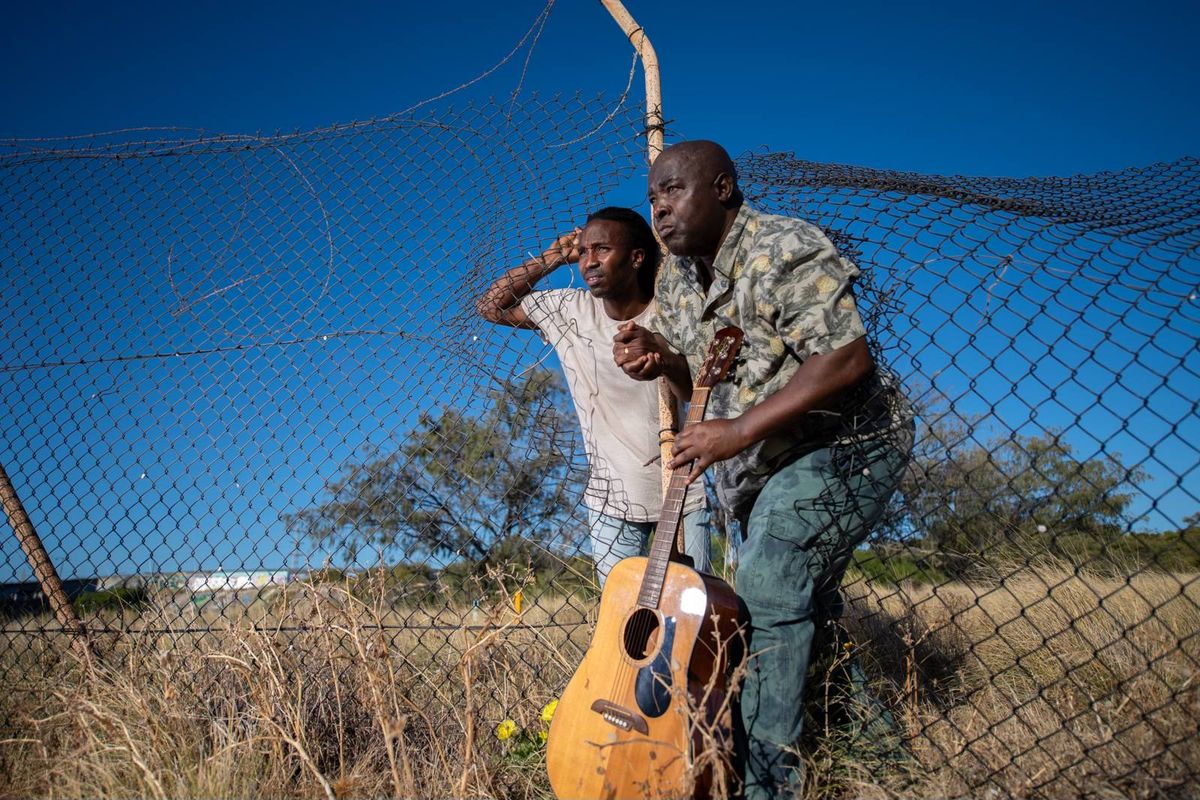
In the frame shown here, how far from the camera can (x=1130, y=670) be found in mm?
3186

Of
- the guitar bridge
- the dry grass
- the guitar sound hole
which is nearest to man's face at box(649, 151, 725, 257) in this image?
the guitar sound hole

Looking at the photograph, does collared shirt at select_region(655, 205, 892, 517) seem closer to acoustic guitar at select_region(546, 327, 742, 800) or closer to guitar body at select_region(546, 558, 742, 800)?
acoustic guitar at select_region(546, 327, 742, 800)

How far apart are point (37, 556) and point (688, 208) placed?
3.83 meters

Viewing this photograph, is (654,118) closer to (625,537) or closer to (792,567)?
(625,537)

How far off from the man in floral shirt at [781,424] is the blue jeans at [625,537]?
2.24 ft

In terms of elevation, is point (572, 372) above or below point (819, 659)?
above

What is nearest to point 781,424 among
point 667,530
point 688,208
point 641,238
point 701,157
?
point 667,530

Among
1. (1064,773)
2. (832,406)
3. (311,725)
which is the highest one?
(832,406)

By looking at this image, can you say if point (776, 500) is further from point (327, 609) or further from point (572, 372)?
point (327, 609)

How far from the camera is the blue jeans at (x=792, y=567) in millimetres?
2234

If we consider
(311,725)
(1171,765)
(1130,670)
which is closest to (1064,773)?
(1171,765)

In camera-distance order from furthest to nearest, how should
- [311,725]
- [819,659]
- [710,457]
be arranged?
1. [311,725]
2. [819,659]
3. [710,457]

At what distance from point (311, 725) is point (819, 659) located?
194cm

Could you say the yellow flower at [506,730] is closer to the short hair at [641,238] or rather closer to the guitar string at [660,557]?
the guitar string at [660,557]
